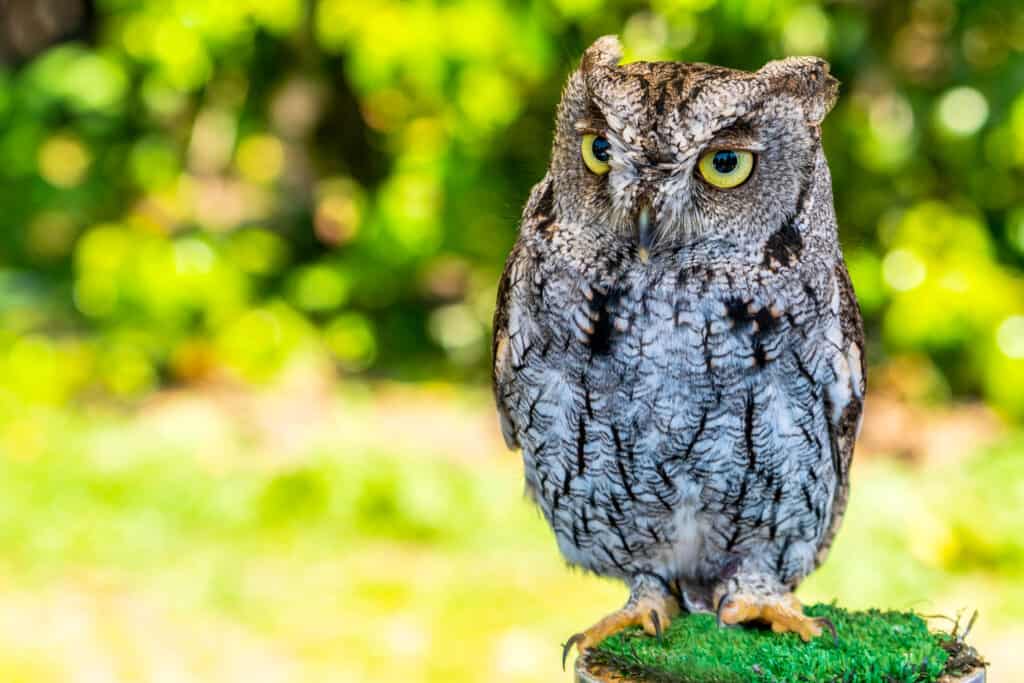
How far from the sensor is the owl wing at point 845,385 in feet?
5.85

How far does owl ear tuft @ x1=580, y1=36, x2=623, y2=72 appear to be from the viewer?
1619mm

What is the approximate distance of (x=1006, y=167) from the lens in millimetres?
4078

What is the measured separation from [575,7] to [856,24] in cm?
102

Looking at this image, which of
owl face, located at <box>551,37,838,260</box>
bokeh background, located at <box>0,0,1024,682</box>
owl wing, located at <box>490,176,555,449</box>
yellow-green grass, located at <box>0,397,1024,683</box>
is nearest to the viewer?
owl face, located at <box>551,37,838,260</box>

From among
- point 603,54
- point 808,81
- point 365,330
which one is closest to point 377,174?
point 365,330

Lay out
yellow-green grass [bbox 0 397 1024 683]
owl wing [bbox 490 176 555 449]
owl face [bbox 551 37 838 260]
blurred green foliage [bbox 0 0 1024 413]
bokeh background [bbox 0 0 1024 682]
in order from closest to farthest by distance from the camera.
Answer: owl face [bbox 551 37 838 260], owl wing [bbox 490 176 555 449], yellow-green grass [bbox 0 397 1024 683], bokeh background [bbox 0 0 1024 682], blurred green foliage [bbox 0 0 1024 413]

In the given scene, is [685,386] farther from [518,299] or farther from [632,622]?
[632,622]

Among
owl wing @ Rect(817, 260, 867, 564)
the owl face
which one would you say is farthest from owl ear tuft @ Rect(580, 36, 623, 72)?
owl wing @ Rect(817, 260, 867, 564)

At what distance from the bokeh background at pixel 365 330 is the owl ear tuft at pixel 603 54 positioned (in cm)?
Result: 160

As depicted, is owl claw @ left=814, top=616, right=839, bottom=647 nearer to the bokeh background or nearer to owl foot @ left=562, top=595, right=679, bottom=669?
owl foot @ left=562, top=595, right=679, bottom=669

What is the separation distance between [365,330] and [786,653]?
134 inches

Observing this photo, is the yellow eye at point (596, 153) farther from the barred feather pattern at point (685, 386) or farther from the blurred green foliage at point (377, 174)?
the blurred green foliage at point (377, 174)

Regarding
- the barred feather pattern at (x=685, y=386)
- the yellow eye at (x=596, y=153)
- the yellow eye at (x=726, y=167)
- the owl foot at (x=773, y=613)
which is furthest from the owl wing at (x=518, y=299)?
→ the owl foot at (x=773, y=613)

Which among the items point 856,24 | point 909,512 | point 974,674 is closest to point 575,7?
point 856,24
